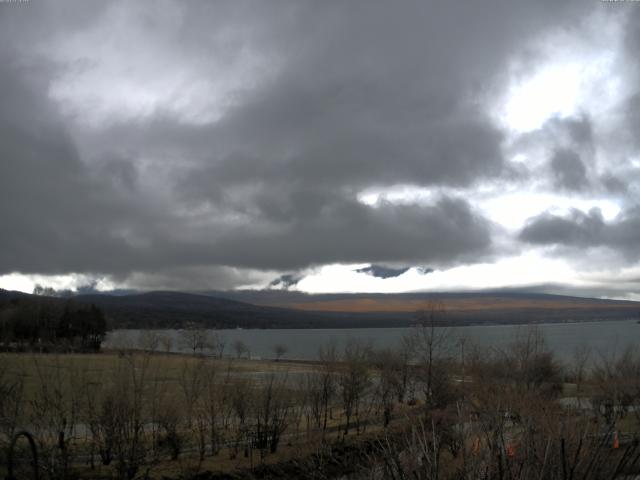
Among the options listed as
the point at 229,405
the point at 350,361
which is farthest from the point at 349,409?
the point at 229,405

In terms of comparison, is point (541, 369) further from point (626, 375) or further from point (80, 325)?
point (80, 325)

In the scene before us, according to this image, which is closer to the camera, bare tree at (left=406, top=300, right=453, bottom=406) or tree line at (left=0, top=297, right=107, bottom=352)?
bare tree at (left=406, top=300, right=453, bottom=406)

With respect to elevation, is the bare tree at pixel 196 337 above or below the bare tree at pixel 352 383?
below

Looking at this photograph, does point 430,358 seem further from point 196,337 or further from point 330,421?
point 196,337

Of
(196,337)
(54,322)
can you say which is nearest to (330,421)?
(196,337)

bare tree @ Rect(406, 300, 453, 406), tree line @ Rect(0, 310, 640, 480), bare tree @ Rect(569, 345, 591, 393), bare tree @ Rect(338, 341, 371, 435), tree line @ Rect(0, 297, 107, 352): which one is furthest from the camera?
tree line @ Rect(0, 297, 107, 352)

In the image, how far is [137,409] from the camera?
29.1 meters

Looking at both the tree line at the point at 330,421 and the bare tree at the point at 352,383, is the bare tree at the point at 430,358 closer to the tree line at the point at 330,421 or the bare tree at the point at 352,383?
the tree line at the point at 330,421

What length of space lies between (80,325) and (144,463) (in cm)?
11927

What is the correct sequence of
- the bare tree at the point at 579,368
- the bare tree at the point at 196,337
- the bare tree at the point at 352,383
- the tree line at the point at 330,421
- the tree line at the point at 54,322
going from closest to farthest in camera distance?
the tree line at the point at 330,421 < the bare tree at the point at 352,383 < the bare tree at the point at 579,368 < the tree line at the point at 54,322 < the bare tree at the point at 196,337

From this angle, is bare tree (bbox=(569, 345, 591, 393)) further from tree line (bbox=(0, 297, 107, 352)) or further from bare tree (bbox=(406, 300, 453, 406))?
tree line (bbox=(0, 297, 107, 352))

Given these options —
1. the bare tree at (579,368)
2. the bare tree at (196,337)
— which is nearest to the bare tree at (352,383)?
the bare tree at (579,368)

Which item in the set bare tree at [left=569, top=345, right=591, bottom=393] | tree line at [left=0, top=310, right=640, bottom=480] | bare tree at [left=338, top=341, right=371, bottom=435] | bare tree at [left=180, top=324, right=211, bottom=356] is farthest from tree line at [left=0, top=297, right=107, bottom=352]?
bare tree at [left=569, top=345, right=591, bottom=393]

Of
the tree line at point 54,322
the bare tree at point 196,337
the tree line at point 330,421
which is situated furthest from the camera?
the bare tree at point 196,337
